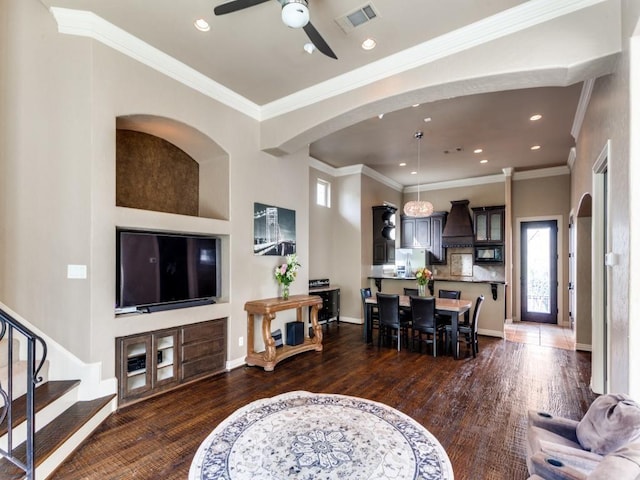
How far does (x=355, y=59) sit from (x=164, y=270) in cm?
323

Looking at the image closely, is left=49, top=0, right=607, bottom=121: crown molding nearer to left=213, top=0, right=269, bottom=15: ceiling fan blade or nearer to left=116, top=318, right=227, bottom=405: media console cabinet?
left=213, top=0, right=269, bottom=15: ceiling fan blade

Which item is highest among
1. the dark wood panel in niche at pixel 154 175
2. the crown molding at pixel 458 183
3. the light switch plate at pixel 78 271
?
the crown molding at pixel 458 183

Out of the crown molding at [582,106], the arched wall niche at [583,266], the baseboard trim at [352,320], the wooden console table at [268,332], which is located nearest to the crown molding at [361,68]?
the crown molding at [582,106]

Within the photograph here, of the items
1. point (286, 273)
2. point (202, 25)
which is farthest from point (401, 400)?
point (202, 25)

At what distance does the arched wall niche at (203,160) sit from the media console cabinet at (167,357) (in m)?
1.56

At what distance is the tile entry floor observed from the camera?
5.84 m

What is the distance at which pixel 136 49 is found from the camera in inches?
133

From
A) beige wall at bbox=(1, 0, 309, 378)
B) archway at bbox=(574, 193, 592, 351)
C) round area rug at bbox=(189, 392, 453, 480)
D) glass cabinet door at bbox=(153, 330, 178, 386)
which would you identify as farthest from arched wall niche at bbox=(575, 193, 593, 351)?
beige wall at bbox=(1, 0, 309, 378)

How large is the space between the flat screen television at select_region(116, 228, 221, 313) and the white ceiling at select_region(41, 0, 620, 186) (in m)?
2.08

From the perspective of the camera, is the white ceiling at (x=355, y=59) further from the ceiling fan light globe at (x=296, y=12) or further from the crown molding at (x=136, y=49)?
the ceiling fan light globe at (x=296, y=12)

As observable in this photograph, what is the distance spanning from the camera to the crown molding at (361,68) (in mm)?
2826

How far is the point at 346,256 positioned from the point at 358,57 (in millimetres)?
4982

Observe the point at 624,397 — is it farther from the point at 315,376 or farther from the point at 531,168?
the point at 531,168

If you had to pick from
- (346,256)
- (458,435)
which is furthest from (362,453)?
(346,256)
